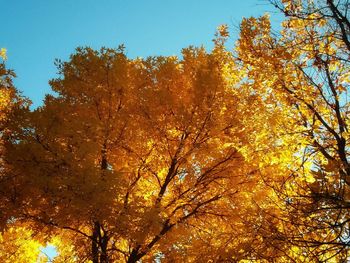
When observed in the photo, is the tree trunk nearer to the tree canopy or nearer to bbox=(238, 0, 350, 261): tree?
the tree canopy

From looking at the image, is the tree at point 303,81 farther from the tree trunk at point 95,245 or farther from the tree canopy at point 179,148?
the tree trunk at point 95,245

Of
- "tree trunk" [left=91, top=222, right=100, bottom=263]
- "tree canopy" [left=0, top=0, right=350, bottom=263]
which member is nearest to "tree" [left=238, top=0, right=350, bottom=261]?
"tree canopy" [left=0, top=0, right=350, bottom=263]

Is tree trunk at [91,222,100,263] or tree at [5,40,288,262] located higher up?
tree at [5,40,288,262]

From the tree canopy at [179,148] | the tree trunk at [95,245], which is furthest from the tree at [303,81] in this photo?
the tree trunk at [95,245]

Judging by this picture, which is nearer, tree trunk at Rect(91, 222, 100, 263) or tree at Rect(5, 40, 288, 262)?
tree at Rect(5, 40, 288, 262)

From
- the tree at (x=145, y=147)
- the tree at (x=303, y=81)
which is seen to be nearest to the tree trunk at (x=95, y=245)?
the tree at (x=145, y=147)

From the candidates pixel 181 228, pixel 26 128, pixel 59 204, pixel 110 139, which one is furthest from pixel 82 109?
pixel 181 228

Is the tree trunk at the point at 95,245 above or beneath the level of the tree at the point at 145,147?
beneath

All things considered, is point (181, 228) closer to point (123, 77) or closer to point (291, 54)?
point (123, 77)

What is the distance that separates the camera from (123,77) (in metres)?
6.28

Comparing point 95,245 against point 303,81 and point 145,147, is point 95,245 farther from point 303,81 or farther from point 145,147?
point 303,81

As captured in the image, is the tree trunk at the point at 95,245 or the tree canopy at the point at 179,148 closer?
the tree canopy at the point at 179,148

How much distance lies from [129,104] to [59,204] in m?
2.24

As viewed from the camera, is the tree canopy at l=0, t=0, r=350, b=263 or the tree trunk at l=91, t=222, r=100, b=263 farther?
the tree trunk at l=91, t=222, r=100, b=263
